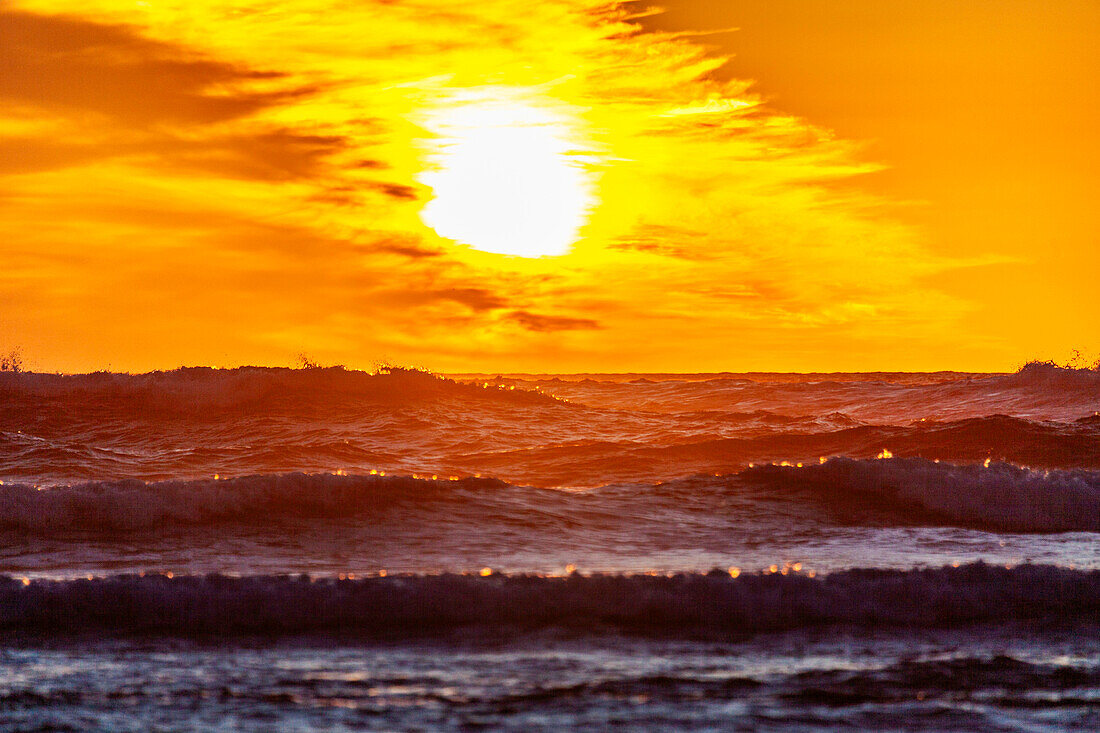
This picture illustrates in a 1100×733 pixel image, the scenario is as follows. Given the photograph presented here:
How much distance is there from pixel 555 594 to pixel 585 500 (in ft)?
14.8

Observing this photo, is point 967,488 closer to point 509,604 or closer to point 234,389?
point 509,604

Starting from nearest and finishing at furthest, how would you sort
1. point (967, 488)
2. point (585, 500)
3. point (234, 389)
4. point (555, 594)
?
point (555, 594), point (585, 500), point (967, 488), point (234, 389)

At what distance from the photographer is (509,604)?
716 cm

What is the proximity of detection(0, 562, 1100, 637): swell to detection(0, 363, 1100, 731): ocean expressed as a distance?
0.02 meters

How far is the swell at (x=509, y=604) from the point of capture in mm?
6957

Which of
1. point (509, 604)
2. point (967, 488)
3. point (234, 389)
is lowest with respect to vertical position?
point (509, 604)

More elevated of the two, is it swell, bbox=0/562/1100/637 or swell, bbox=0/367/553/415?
swell, bbox=0/367/553/415

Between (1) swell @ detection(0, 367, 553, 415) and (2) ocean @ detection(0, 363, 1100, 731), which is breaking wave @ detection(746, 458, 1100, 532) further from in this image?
(1) swell @ detection(0, 367, 553, 415)

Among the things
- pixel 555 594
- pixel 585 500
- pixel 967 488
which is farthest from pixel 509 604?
pixel 967 488

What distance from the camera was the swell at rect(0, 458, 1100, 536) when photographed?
34.6 ft

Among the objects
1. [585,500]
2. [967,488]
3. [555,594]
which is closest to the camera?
[555,594]

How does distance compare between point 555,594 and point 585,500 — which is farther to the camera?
point 585,500

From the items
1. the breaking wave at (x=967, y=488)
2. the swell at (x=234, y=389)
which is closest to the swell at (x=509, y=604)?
the breaking wave at (x=967, y=488)

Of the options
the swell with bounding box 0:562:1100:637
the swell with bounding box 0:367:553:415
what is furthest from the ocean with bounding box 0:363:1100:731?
the swell with bounding box 0:367:553:415
